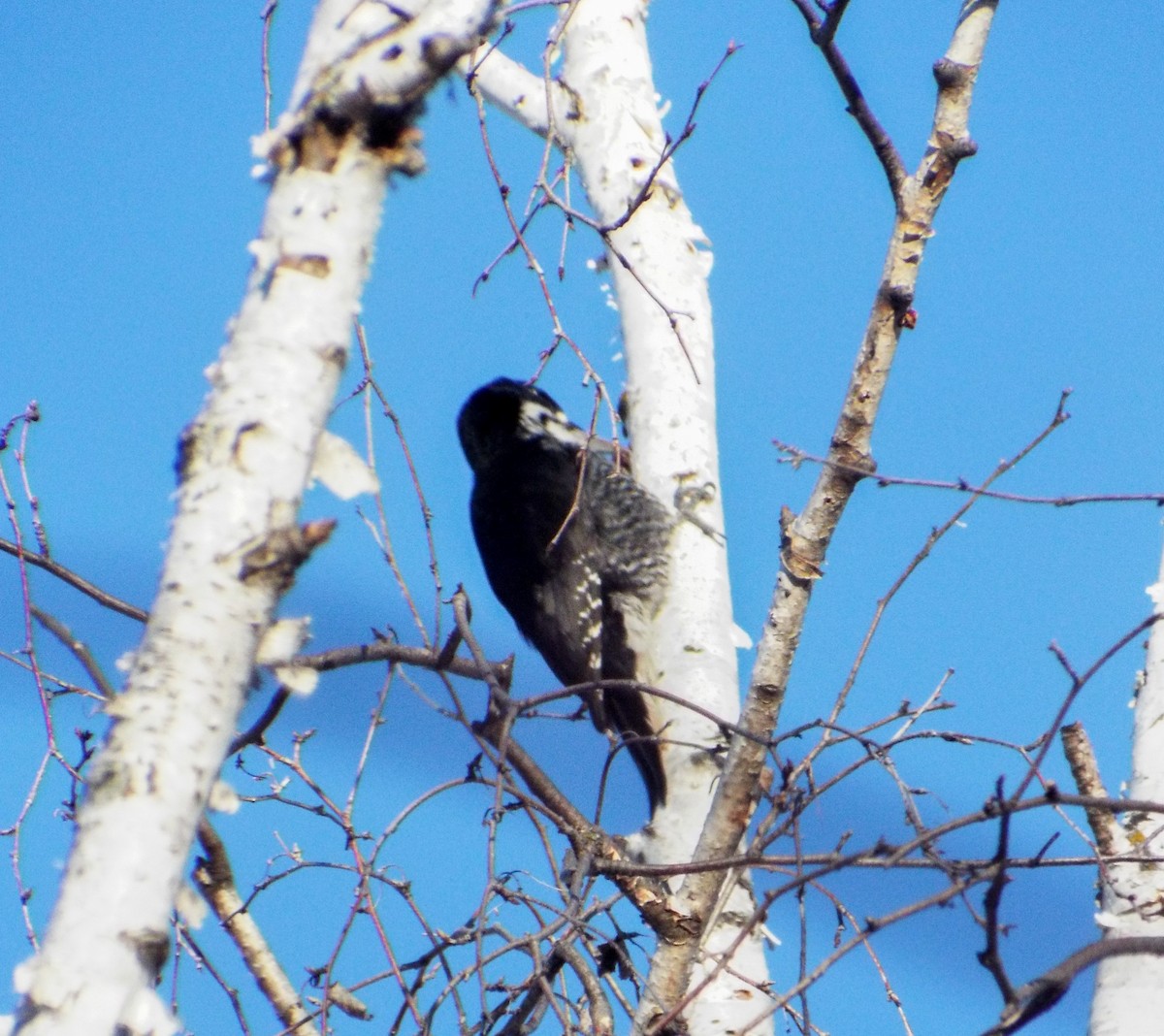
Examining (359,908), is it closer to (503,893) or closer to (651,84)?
(503,893)

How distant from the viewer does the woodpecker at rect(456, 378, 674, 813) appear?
390 cm

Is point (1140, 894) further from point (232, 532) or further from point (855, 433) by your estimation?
point (232, 532)

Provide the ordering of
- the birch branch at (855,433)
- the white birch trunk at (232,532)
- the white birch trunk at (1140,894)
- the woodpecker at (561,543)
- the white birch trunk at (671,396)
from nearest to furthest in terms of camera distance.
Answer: the white birch trunk at (232,532) → the birch branch at (855,433) → the white birch trunk at (1140,894) → the white birch trunk at (671,396) → the woodpecker at (561,543)

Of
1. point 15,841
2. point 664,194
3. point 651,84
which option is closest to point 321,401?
point 15,841

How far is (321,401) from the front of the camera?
1.23 meters

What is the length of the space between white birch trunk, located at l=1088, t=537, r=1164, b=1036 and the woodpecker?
4.47ft

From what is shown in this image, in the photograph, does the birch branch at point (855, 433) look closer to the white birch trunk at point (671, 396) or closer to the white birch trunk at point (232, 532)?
the white birch trunk at point (671, 396)

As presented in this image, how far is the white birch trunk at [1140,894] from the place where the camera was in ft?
7.30

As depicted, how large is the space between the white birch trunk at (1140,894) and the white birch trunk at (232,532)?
1348mm

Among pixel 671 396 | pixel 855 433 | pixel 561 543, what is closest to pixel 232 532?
pixel 855 433

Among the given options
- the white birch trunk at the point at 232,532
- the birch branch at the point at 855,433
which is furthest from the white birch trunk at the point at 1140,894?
the white birch trunk at the point at 232,532

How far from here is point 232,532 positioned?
1.16m

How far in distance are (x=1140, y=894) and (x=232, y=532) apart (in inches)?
69.4

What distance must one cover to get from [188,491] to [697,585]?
2.05 meters
